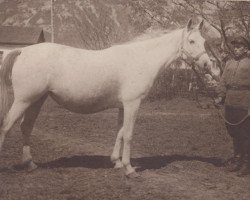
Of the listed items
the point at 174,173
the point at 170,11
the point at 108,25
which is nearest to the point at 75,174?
the point at 174,173

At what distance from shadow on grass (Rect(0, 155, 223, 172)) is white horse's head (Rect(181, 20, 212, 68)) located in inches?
75.3

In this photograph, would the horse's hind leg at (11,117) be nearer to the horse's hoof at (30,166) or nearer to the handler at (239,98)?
the horse's hoof at (30,166)

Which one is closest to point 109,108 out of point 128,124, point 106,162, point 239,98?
point 128,124

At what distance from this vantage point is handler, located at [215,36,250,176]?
6.55 m

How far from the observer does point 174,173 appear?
6.47 m

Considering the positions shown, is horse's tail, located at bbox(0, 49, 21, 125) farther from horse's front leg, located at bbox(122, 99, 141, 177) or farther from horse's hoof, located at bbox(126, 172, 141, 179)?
horse's hoof, located at bbox(126, 172, 141, 179)

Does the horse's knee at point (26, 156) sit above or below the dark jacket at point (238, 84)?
below

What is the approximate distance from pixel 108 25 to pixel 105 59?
5.06 metres

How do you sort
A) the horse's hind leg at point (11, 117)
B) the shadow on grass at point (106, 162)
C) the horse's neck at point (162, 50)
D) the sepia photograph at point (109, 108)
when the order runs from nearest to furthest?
the sepia photograph at point (109, 108)
the horse's hind leg at point (11, 117)
the horse's neck at point (162, 50)
the shadow on grass at point (106, 162)

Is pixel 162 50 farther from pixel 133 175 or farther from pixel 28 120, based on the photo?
pixel 28 120

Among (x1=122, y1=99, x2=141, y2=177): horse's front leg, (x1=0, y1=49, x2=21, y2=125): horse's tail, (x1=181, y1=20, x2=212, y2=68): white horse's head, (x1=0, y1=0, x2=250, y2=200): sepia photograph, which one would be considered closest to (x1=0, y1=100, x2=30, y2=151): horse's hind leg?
(x1=0, y1=0, x2=250, y2=200): sepia photograph

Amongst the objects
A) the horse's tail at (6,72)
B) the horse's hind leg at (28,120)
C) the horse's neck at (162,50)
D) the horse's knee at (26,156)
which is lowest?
the horse's knee at (26,156)

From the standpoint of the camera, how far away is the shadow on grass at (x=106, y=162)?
6.53m

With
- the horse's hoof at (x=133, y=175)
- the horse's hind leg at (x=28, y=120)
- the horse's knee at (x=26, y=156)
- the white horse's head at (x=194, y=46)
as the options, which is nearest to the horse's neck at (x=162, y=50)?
the white horse's head at (x=194, y=46)
